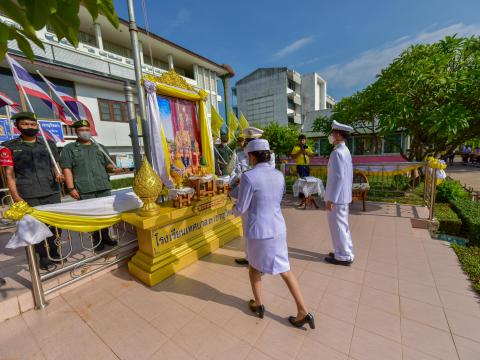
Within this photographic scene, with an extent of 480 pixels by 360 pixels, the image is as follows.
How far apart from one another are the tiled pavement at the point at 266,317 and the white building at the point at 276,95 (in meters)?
27.7

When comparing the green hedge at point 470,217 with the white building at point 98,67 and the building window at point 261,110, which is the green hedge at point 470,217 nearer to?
the white building at point 98,67

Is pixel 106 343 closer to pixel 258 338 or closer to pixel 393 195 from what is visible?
pixel 258 338

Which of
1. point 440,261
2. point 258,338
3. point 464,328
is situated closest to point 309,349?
point 258,338

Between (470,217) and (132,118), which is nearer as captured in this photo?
(132,118)

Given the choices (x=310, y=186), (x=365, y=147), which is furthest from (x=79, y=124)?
(x=365, y=147)

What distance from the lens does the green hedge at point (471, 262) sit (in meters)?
2.88

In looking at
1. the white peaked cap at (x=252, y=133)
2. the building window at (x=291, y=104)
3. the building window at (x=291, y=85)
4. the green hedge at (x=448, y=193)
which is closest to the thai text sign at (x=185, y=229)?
the white peaked cap at (x=252, y=133)

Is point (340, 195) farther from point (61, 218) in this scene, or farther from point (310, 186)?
point (61, 218)

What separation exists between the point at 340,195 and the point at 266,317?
199 centimetres

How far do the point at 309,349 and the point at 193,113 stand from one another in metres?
4.33

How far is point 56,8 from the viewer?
1081 mm

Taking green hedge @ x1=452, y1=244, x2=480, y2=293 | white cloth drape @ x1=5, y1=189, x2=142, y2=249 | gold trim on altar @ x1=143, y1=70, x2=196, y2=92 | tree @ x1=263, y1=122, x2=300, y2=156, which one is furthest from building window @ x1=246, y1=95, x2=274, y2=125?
white cloth drape @ x1=5, y1=189, x2=142, y2=249

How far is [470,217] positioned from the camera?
16.2 feet

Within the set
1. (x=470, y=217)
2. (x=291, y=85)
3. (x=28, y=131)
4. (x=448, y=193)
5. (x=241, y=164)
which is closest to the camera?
(x=28, y=131)
